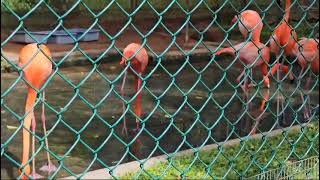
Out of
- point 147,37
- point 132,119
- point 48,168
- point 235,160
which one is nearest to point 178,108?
point 132,119

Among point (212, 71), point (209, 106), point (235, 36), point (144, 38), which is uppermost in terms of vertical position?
point (144, 38)

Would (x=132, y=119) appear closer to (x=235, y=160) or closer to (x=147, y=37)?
(x=235, y=160)

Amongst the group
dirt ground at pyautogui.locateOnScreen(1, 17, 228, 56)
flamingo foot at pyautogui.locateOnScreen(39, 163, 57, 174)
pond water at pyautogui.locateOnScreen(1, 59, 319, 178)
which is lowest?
pond water at pyautogui.locateOnScreen(1, 59, 319, 178)

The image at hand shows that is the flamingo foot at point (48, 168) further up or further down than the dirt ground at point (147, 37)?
further down

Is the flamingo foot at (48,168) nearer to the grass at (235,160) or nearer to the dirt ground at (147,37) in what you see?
the grass at (235,160)

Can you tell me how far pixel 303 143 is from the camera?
4.78m

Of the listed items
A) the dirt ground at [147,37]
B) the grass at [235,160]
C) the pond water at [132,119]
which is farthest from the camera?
the pond water at [132,119]

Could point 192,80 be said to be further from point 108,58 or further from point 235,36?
point 108,58

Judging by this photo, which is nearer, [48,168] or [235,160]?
[48,168]

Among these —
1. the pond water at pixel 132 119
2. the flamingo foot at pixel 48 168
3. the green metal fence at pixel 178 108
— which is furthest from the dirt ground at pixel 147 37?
the flamingo foot at pixel 48 168

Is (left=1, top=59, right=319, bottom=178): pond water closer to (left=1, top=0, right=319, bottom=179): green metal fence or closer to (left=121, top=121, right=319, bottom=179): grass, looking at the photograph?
(left=1, top=0, right=319, bottom=179): green metal fence

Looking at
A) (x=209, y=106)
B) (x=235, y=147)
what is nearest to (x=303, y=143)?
(x=235, y=147)

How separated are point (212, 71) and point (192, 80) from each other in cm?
164

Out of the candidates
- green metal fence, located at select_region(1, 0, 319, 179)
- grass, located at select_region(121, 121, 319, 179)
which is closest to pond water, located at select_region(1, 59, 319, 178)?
green metal fence, located at select_region(1, 0, 319, 179)
